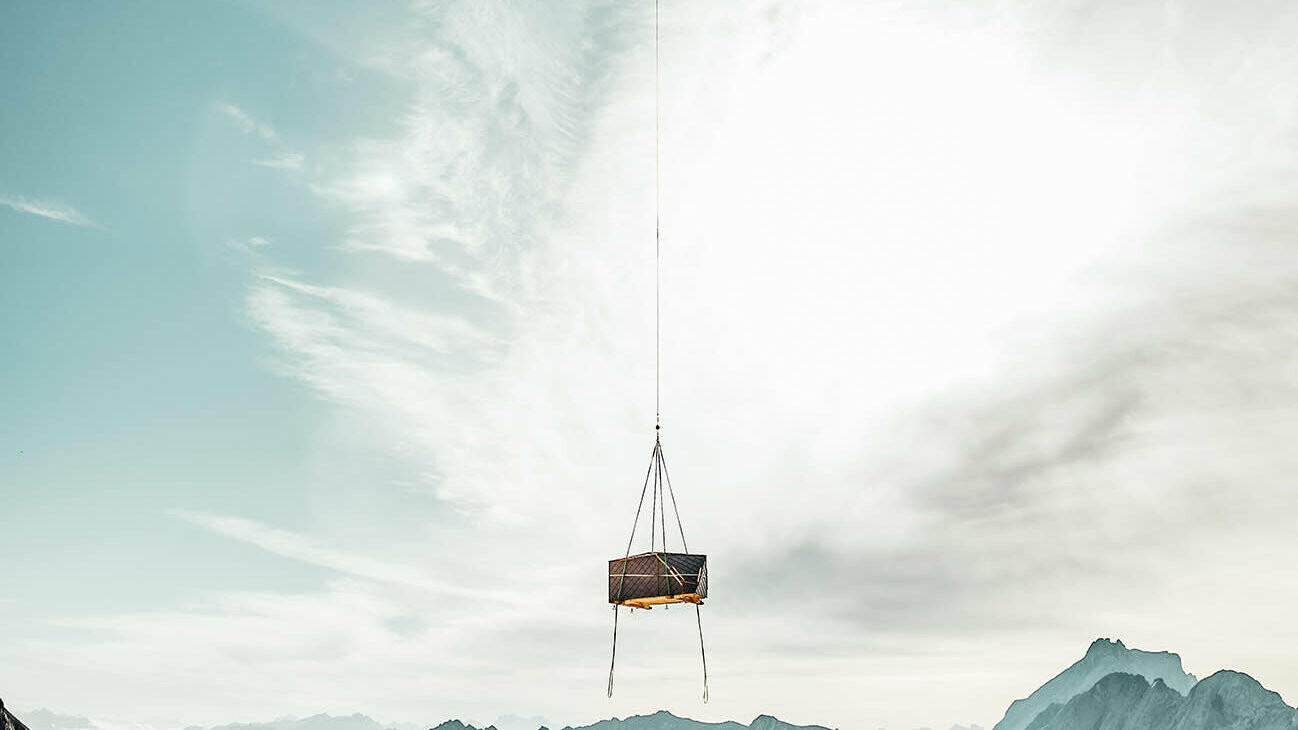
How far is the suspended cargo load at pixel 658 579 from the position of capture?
26.1m

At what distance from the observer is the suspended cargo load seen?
85.7 ft

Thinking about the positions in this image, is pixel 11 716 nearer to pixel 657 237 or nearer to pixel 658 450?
pixel 658 450

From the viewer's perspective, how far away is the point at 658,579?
26312 millimetres

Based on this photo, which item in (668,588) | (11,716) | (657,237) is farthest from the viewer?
(657,237)

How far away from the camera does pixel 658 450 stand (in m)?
33.9

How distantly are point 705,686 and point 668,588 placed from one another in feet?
22.9

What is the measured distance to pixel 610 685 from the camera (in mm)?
32438

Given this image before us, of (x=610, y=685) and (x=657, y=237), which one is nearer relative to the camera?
(x=610, y=685)

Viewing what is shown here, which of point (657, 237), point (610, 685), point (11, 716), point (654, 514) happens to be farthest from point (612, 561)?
point (11, 716)

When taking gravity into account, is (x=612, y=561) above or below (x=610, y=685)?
above

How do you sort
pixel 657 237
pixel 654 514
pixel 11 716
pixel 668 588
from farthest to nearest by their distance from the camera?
pixel 657 237
pixel 654 514
pixel 11 716
pixel 668 588

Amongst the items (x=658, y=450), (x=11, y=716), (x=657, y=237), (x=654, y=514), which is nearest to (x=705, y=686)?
(x=654, y=514)

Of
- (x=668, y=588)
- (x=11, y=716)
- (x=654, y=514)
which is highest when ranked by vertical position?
(x=654, y=514)

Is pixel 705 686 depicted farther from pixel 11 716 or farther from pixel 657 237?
pixel 11 716
